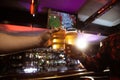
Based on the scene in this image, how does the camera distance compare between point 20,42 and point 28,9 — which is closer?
point 20,42

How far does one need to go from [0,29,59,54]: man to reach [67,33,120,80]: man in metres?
0.37

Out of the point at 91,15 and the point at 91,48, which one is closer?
the point at 91,15

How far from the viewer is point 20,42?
1.45 meters

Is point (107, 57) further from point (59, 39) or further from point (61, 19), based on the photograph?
point (61, 19)

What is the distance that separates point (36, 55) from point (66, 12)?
196 centimetres

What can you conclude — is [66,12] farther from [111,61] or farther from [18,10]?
[111,61]

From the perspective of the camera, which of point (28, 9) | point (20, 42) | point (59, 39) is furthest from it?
point (28, 9)

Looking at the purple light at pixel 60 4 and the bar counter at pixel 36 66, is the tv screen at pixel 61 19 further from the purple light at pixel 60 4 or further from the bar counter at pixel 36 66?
the bar counter at pixel 36 66

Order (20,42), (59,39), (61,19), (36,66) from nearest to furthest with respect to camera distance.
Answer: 1. (20,42)
2. (59,39)
3. (36,66)
4. (61,19)

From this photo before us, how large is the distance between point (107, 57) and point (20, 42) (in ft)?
3.15

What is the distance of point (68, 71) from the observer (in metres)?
4.72

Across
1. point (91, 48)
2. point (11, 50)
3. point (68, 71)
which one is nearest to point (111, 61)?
point (11, 50)

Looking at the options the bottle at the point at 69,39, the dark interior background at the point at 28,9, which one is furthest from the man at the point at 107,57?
the dark interior background at the point at 28,9

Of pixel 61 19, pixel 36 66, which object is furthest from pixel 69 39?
pixel 61 19
